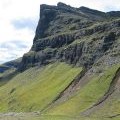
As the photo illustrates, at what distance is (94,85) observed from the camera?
19662 centimetres

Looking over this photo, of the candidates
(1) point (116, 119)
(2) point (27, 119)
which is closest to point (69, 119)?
(2) point (27, 119)

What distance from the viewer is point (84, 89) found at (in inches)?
7751

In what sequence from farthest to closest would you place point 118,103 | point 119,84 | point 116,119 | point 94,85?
point 94,85 < point 119,84 < point 118,103 < point 116,119

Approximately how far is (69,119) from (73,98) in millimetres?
83241

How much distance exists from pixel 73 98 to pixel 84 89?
28.0 ft

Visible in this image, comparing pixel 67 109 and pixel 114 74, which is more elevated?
pixel 114 74

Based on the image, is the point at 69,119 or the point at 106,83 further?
the point at 106,83

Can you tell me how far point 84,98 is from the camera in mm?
184500

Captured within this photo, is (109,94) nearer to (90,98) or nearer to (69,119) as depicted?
(90,98)

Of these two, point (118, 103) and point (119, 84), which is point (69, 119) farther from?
point (119, 84)

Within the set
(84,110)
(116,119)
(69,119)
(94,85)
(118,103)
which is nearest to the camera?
(69,119)

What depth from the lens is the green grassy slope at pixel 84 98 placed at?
568ft

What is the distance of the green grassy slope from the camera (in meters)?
173

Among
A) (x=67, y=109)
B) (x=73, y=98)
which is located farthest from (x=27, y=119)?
(x=73, y=98)
